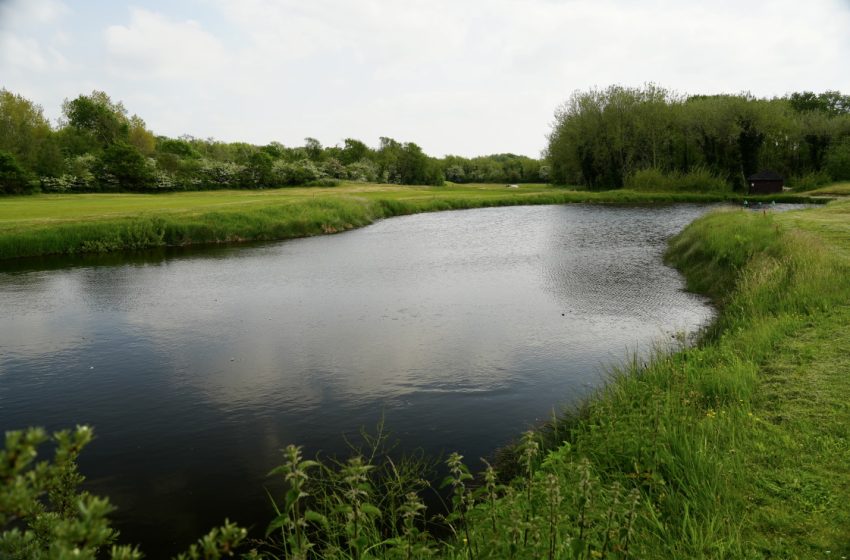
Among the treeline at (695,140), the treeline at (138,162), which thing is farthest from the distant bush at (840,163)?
the treeline at (138,162)

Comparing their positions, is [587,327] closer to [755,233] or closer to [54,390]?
[755,233]

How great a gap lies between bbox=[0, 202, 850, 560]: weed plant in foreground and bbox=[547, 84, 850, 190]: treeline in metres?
68.3

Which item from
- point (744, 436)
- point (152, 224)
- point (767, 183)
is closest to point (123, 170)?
point (152, 224)

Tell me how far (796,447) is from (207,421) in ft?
31.1

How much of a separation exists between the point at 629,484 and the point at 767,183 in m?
72.3

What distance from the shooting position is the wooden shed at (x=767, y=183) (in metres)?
65.1

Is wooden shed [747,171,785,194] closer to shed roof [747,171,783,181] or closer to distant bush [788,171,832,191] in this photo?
shed roof [747,171,783,181]

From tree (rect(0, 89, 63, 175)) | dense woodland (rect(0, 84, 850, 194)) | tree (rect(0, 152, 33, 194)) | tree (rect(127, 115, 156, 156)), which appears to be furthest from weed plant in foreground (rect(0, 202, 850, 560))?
tree (rect(127, 115, 156, 156))

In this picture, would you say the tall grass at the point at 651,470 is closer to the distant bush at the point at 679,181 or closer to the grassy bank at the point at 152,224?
the grassy bank at the point at 152,224

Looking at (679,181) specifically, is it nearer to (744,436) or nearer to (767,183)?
(767,183)

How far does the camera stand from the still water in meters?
8.89

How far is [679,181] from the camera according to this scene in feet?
229

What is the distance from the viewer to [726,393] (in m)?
8.32

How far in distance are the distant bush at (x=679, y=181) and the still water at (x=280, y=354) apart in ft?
155
